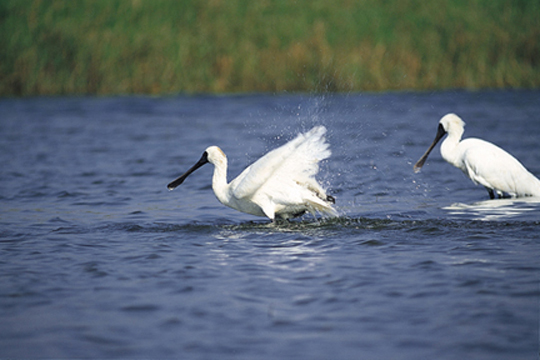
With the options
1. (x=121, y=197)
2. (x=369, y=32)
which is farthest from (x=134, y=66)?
(x=121, y=197)

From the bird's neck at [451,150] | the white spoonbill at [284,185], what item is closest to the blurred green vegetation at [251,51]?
the bird's neck at [451,150]

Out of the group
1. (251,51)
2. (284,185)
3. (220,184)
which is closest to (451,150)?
(284,185)

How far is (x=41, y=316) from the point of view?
4930mm

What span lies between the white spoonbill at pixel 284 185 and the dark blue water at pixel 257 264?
24 centimetres

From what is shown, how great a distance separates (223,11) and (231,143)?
927cm

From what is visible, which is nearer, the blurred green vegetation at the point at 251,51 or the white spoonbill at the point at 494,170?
the white spoonbill at the point at 494,170

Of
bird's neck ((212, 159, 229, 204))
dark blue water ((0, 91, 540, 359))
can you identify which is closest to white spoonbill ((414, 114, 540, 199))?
dark blue water ((0, 91, 540, 359))

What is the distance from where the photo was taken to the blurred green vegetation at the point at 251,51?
66.6ft

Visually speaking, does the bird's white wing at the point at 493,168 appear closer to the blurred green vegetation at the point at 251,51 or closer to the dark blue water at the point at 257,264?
the dark blue water at the point at 257,264

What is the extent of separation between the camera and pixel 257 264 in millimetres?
6180

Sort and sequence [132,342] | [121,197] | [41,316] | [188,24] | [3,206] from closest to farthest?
[132,342] < [41,316] < [3,206] < [121,197] < [188,24]

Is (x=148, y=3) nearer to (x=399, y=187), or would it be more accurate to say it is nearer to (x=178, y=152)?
(x=178, y=152)

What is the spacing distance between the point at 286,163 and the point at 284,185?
0.82 ft

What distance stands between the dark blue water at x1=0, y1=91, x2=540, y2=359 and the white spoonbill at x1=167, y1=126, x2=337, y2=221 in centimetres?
24
